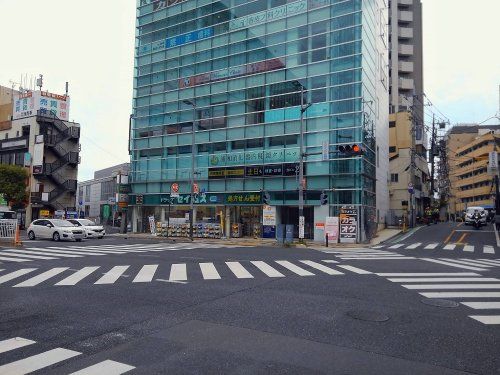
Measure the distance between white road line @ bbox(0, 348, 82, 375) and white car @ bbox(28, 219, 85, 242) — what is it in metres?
24.1

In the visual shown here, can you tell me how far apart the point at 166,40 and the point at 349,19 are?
20432 mm

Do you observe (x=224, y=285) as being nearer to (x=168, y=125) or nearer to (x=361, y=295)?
(x=361, y=295)

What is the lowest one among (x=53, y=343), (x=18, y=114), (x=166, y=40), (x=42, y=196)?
(x=53, y=343)

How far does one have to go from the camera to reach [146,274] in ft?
41.3

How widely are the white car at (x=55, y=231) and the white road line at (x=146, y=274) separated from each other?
51.0 ft

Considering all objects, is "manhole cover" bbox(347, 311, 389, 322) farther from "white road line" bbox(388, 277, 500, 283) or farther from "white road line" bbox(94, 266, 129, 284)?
"white road line" bbox(94, 266, 129, 284)

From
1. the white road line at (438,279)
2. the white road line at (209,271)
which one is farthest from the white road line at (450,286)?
the white road line at (209,271)

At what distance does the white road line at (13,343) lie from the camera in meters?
5.66

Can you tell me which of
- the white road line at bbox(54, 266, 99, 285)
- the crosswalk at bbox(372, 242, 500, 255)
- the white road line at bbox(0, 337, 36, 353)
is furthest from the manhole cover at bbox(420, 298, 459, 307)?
the crosswalk at bbox(372, 242, 500, 255)

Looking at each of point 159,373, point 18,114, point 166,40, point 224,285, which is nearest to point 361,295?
point 224,285

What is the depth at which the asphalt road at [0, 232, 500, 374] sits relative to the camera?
5.20 m

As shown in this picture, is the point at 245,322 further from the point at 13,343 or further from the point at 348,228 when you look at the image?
the point at 348,228

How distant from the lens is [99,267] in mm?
14125

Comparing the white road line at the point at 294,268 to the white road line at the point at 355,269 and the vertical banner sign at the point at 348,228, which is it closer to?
the white road line at the point at 355,269
